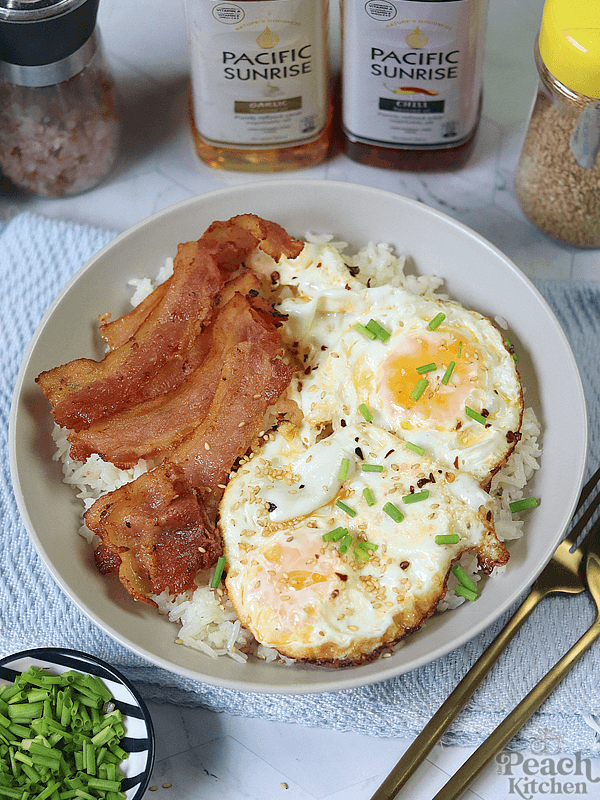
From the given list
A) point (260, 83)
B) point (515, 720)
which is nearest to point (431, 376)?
point (515, 720)

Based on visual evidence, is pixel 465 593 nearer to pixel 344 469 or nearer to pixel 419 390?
pixel 344 469

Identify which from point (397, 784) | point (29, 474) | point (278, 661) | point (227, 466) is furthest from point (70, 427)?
point (397, 784)

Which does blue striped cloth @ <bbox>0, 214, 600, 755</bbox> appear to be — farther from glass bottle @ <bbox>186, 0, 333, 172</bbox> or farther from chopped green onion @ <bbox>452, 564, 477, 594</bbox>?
glass bottle @ <bbox>186, 0, 333, 172</bbox>

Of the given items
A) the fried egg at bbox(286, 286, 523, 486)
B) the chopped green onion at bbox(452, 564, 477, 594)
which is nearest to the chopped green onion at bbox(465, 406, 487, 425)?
the fried egg at bbox(286, 286, 523, 486)

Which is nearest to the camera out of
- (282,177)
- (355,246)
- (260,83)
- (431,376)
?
(431,376)

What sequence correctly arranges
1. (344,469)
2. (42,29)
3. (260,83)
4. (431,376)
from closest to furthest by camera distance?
(344,469) < (431,376) < (42,29) < (260,83)
